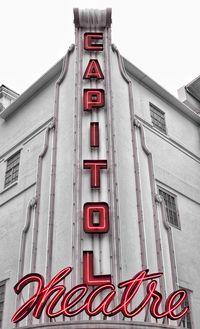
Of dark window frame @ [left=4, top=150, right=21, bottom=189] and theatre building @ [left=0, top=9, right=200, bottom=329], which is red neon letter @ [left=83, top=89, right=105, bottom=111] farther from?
dark window frame @ [left=4, top=150, right=21, bottom=189]

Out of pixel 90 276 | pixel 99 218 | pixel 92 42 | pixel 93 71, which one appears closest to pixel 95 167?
pixel 99 218

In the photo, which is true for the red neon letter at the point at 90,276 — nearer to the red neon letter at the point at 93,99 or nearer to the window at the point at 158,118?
the red neon letter at the point at 93,99

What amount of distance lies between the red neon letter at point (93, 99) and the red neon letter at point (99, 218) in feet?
17.6

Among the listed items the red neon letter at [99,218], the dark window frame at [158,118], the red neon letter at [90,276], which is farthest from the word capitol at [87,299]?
the dark window frame at [158,118]

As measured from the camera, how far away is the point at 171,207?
2355 centimetres

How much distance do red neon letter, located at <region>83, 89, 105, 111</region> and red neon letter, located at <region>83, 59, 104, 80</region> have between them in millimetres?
985

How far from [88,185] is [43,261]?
11.7 feet

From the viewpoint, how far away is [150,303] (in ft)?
51.3

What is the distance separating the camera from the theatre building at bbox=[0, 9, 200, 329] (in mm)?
14875

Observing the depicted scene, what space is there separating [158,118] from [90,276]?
14133 mm

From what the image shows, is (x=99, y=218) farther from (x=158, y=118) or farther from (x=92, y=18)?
(x=92, y=18)

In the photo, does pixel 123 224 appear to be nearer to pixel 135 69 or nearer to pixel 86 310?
pixel 86 310

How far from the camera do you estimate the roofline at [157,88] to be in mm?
25867

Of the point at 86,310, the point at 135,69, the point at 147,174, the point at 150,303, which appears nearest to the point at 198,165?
the point at 135,69
